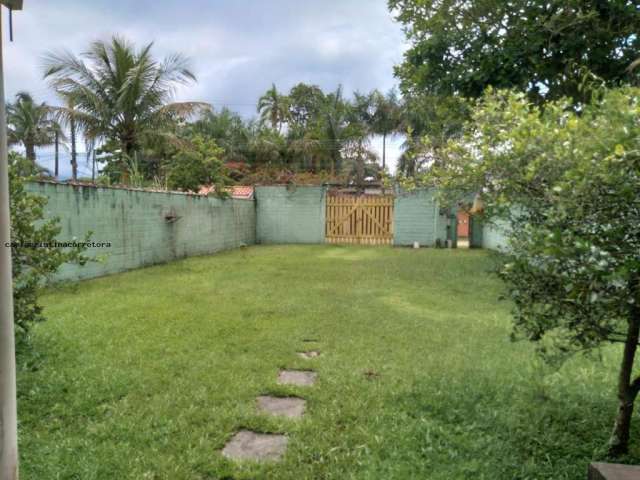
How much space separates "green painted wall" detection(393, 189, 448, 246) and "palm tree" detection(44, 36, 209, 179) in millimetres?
7247

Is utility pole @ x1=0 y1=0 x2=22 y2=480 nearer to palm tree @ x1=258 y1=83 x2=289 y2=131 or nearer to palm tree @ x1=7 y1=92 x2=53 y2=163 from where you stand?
palm tree @ x1=258 y1=83 x2=289 y2=131

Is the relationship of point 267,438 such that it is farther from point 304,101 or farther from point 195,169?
point 304,101

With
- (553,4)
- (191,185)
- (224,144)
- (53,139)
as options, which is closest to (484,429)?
(553,4)

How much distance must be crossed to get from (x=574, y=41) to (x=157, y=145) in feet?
27.8

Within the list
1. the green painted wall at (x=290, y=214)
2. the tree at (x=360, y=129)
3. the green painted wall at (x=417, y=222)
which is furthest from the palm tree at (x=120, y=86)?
the tree at (x=360, y=129)

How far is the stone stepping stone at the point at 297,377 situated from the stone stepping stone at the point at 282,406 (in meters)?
0.22

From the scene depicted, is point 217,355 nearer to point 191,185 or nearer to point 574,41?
point 574,41

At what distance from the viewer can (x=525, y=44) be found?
6133 mm

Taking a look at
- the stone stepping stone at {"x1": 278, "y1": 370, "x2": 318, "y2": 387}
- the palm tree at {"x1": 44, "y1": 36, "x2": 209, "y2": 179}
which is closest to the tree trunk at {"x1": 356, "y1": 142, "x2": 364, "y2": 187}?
the palm tree at {"x1": 44, "y1": 36, "x2": 209, "y2": 179}

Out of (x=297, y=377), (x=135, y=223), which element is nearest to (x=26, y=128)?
(x=135, y=223)

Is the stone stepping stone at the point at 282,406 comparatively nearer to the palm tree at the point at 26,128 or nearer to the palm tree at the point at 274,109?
the palm tree at the point at 274,109

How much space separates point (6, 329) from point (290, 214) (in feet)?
42.0

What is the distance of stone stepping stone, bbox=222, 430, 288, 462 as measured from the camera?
2.02 m

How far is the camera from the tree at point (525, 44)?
585cm
